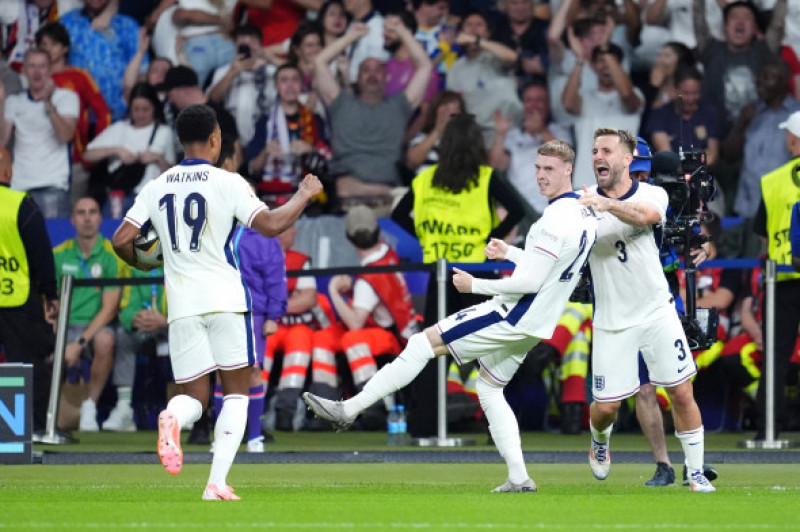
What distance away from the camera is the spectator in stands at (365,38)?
17859 mm

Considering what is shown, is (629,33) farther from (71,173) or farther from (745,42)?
(71,173)

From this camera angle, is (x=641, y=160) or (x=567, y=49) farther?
(x=567, y=49)

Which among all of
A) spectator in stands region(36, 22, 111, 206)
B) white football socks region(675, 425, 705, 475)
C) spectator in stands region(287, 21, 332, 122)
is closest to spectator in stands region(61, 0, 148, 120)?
spectator in stands region(36, 22, 111, 206)

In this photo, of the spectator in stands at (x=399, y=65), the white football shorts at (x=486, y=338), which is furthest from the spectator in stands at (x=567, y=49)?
the white football shorts at (x=486, y=338)

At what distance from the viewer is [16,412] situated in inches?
462

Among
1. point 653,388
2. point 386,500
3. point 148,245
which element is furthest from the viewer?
point 653,388

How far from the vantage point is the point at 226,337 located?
9133mm

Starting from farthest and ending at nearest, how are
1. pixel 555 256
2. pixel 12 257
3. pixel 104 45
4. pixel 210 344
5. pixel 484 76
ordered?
pixel 104 45 < pixel 484 76 < pixel 12 257 < pixel 555 256 < pixel 210 344

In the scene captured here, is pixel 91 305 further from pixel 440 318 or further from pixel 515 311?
pixel 515 311

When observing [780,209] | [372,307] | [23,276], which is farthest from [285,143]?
[780,209]

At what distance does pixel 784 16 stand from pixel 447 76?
3.59 metres

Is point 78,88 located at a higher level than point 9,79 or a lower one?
lower

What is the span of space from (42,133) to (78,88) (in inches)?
26.8

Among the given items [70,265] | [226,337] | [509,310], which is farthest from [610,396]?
[70,265]
